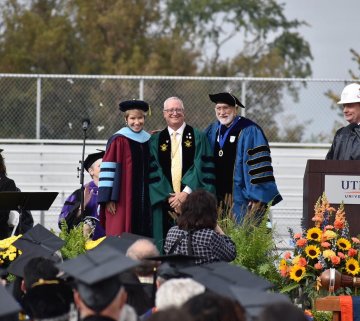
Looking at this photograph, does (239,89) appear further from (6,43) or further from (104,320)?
(6,43)

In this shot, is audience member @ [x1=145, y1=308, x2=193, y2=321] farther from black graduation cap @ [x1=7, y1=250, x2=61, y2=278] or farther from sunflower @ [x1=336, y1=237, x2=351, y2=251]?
sunflower @ [x1=336, y1=237, x2=351, y2=251]

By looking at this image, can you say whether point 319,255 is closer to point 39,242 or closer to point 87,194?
point 39,242

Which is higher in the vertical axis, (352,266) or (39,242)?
(39,242)

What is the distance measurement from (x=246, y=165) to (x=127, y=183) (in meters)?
1.16

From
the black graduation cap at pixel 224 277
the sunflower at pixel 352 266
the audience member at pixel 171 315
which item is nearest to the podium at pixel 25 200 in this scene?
the sunflower at pixel 352 266

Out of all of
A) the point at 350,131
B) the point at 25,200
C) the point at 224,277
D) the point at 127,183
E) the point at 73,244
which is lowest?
the point at 73,244

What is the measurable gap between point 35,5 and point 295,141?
18.6m

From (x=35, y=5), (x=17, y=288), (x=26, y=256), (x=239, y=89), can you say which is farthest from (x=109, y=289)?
(x=35, y=5)

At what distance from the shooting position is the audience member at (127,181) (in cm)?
1254

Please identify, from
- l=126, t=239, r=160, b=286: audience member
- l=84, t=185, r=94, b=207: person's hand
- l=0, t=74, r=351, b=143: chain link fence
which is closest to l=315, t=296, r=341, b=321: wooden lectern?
l=126, t=239, r=160, b=286: audience member

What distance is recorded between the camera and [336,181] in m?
11.4

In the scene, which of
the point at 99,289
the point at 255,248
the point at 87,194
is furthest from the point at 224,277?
the point at 87,194

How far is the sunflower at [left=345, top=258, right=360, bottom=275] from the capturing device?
413 inches

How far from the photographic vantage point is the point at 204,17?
1702 inches
